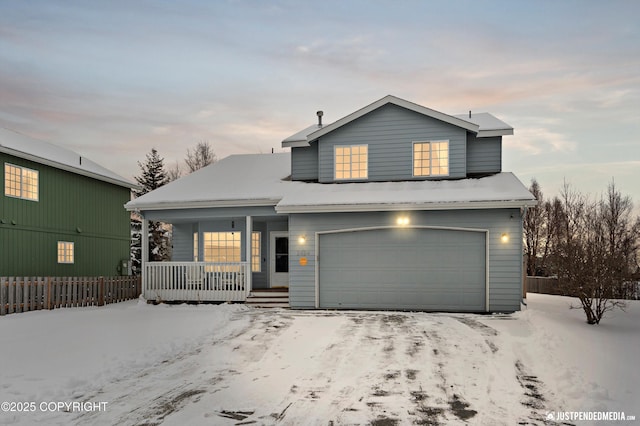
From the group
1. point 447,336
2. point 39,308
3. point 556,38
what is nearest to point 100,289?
point 39,308

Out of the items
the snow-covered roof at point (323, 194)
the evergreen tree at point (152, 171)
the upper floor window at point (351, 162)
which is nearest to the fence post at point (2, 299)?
the snow-covered roof at point (323, 194)

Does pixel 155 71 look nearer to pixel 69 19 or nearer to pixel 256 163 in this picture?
pixel 69 19

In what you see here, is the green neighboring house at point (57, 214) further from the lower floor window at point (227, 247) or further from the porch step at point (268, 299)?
the porch step at point (268, 299)

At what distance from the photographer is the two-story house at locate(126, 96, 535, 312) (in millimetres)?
13383

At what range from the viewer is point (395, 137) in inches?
614

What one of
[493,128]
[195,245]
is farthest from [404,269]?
[195,245]

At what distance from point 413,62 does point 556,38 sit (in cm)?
491

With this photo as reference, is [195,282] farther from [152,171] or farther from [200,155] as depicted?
[200,155]

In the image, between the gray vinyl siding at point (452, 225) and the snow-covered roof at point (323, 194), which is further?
the snow-covered roof at point (323, 194)

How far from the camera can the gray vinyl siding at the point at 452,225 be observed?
13109mm

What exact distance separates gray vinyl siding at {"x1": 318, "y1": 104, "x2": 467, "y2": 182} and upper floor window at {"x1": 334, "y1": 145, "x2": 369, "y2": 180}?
156 mm

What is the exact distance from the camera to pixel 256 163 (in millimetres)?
19703

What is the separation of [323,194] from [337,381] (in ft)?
26.5

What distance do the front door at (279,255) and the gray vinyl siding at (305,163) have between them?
6.96 feet
